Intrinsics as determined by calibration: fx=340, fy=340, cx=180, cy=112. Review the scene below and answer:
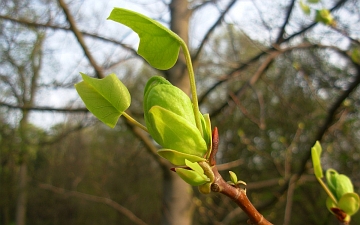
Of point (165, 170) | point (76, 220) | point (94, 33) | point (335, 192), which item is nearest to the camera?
point (335, 192)

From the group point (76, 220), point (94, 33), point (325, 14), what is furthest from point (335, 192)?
point (76, 220)

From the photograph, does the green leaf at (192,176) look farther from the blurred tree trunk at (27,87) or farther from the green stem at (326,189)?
the blurred tree trunk at (27,87)

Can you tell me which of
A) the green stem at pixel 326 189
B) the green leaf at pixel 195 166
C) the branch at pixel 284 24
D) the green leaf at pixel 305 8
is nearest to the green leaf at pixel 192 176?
the green leaf at pixel 195 166

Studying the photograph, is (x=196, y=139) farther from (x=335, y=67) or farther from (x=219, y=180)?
(x=335, y=67)

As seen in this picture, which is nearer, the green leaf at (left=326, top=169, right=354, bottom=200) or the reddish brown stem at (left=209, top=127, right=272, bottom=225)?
the reddish brown stem at (left=209, top=127, right=272, bottom=225)

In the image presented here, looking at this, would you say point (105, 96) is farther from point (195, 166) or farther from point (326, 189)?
point (326, 189)

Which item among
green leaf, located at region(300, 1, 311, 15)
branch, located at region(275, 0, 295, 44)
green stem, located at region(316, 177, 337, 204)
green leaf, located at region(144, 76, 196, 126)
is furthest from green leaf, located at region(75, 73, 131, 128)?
branch, located at region(275, 0, 295, 44)

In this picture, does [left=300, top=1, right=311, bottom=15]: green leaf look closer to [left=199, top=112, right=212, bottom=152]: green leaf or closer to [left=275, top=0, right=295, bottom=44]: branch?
[left=275, top=0, right=295, bottom=44]: branch
